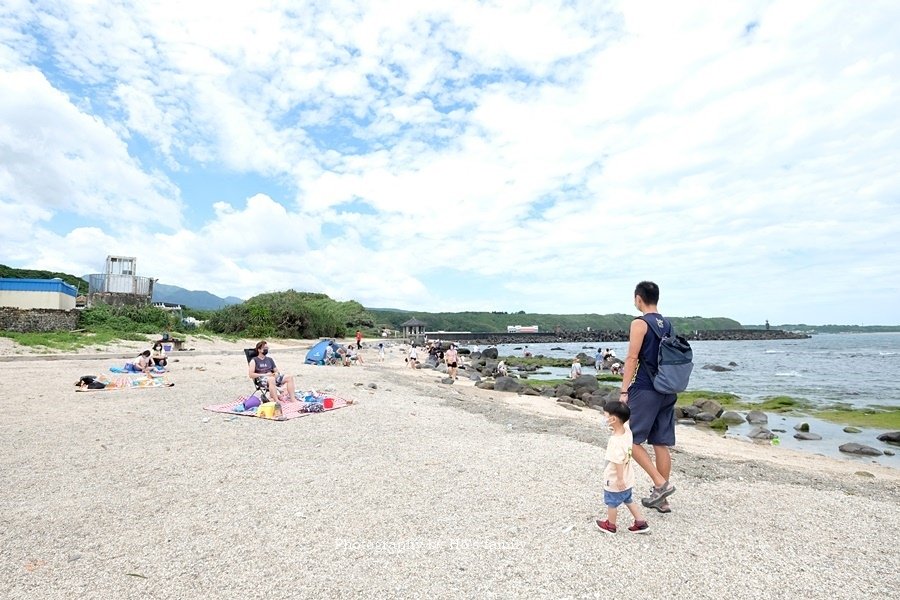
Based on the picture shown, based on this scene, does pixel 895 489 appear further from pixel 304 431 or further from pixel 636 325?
pixel 304 431

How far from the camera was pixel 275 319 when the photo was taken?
45.8 metres

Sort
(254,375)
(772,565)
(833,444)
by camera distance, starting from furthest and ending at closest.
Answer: (833,444) → (254,375) → (772,565)

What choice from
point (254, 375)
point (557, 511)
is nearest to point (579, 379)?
point (254, 375)

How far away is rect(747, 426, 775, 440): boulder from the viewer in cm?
1320

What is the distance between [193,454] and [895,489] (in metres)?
9.42

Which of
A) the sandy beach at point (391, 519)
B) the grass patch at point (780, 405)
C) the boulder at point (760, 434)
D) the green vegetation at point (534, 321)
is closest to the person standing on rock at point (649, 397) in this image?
the sandy beach at point (391, 519)

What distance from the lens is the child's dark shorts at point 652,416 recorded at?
491cm

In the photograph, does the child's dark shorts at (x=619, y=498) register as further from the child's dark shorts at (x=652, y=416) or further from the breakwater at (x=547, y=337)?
the breakwater at (x=547, y=337)

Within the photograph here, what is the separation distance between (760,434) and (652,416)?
10801 millimetres

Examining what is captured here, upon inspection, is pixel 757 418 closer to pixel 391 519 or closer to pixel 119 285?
pixel 391 519

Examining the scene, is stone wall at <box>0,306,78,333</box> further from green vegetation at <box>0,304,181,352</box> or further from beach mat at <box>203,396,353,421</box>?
beach mat at <box>203,396,353,421</box>

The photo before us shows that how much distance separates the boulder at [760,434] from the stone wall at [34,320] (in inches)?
1288

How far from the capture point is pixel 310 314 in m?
49.2

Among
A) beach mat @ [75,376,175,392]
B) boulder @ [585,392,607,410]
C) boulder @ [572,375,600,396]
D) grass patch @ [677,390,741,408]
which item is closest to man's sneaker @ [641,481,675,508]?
beach mat @ [75,376,175,392]
